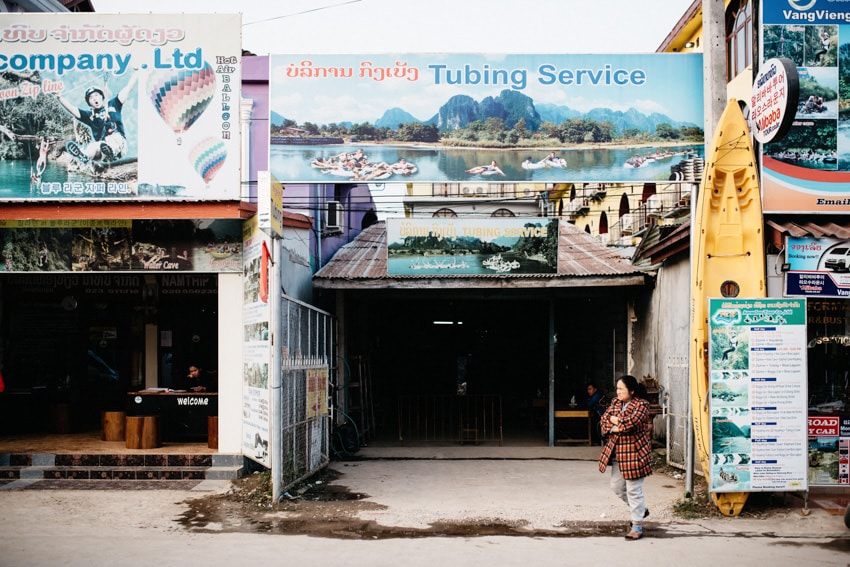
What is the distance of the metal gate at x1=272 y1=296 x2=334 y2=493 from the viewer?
10.2 m

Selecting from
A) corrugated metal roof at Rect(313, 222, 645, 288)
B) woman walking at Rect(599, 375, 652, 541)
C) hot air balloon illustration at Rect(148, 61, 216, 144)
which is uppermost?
hot air balloon illustration at Rect(148, 61, 216, 144)

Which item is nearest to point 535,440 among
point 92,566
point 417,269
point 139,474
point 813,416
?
point 417,269

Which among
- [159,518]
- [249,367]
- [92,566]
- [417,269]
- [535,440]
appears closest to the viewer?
[92,566]

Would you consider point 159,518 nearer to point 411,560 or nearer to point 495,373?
point 411,560

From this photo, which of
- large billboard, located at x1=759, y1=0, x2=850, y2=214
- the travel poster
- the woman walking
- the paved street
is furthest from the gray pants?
the travel poster

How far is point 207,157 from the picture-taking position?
11.3 meters

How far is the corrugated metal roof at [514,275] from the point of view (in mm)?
14383

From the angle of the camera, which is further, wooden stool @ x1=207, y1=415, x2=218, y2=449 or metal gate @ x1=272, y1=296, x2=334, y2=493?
wooden stool @ x1=207, y1=415, x2=218, y2=449

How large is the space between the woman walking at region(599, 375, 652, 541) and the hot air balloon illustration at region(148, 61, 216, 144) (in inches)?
273

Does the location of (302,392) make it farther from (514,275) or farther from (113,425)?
(514,275)

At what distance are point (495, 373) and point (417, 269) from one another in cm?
1054

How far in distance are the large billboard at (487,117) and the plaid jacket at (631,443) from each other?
4330 mm

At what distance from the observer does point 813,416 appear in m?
10.3

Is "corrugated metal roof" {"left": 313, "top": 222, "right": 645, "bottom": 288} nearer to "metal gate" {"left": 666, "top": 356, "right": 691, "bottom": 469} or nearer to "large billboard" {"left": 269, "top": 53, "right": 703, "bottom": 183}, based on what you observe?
"metal gate" {"left": 666, "top": 356, "right": 691, "bottom": 469}
